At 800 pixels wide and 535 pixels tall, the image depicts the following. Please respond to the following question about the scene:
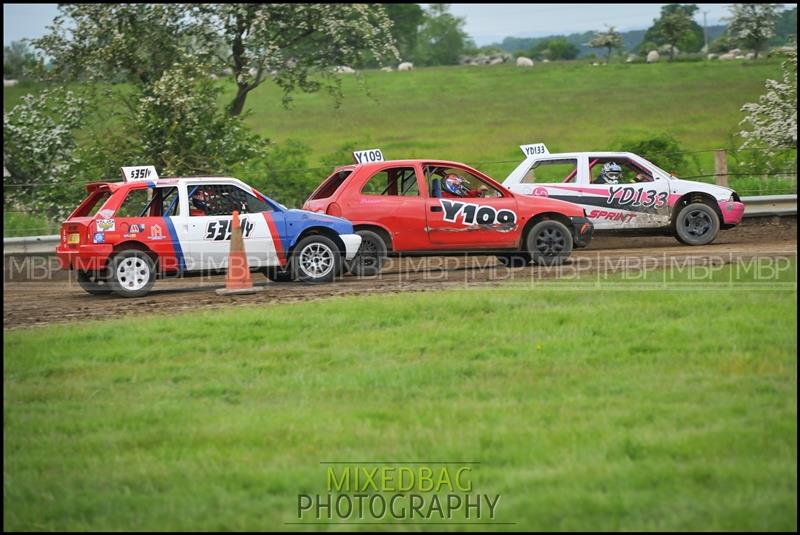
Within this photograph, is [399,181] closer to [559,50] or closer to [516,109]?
[516,109]

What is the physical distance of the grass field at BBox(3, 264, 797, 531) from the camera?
6.43 m

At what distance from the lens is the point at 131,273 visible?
14.7 metres

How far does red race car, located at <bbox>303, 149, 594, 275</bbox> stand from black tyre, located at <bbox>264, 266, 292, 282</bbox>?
91 centimetres

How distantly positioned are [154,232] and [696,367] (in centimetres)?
798

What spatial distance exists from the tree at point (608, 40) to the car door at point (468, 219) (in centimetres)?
7754

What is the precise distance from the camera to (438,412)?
816 centimetres

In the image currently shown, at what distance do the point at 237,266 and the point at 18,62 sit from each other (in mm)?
65310

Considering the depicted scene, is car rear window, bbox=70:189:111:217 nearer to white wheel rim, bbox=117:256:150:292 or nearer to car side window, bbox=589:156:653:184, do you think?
white wheel rim, bbox=117:256:150:292

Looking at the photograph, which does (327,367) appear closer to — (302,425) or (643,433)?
(302,425)

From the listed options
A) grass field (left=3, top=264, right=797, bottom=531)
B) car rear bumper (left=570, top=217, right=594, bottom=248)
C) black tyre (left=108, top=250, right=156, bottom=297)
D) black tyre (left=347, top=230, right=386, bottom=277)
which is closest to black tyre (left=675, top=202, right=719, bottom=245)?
car rear bumper (left=570, top=217, right=594, bottom=248)

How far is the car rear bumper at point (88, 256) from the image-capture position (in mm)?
14461

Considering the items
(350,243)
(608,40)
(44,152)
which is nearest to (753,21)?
(608,40)

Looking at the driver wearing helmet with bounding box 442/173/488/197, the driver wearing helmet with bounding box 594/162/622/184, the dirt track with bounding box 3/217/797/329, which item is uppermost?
the driver wearing helmet with bounding box 594/162/622/184

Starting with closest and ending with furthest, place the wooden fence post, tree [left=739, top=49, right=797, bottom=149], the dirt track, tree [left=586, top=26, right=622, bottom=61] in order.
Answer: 1. the dirt track
2. the wooden fence post
3. tree [left=739, top=49, right=797, bottom=149]
4. tree [left=586, top=26, right=622, bottom=61]
